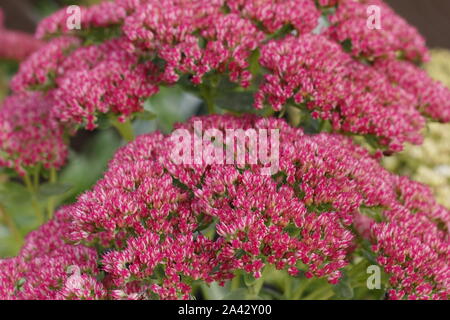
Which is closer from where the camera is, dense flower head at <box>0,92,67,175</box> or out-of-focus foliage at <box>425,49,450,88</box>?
dense flower head at <box>0,92,67,175</box>

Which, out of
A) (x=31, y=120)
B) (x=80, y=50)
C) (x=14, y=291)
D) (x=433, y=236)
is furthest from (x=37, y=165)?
(x=433, y=236)

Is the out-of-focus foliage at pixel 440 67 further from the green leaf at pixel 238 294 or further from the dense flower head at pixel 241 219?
the green leaf at pixel 238 294

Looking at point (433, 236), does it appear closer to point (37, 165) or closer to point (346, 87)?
point (346, 87)

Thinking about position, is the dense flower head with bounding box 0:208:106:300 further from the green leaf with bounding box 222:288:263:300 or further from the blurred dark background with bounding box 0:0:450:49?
the blurred dark background with bounding box 0:0:450:49

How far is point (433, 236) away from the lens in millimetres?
778

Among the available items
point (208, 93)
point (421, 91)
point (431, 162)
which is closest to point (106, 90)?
point (208, 93)

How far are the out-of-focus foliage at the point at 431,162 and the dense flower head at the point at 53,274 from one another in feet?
3.22

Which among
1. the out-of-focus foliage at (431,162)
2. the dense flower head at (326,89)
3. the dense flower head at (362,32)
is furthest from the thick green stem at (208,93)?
the out-of-focus foliage at (431,162)

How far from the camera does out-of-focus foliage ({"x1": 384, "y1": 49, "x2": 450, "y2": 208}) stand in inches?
57.1

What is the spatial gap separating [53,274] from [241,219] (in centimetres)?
28

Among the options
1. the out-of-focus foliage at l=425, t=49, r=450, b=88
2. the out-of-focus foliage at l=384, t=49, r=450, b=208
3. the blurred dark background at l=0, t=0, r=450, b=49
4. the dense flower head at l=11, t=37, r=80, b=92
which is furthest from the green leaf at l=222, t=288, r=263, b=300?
the blurred dark background at l=0, t=0, r=450, b=49

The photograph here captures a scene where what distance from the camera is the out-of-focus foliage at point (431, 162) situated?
4.76ft

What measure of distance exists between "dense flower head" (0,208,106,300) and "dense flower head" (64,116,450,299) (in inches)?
1.2
